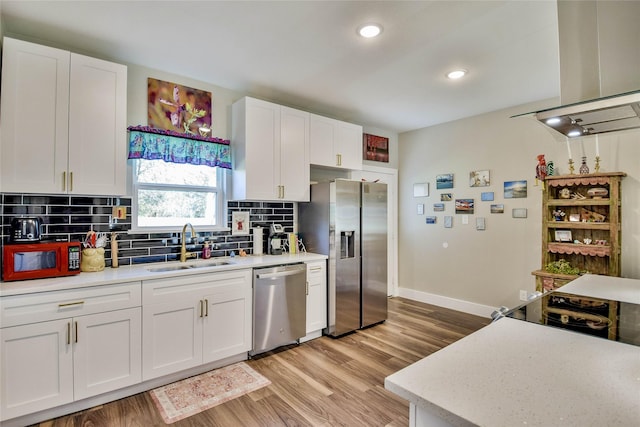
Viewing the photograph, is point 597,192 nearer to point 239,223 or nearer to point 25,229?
point 239,223

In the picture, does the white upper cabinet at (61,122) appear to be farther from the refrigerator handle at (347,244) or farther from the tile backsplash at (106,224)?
the refrigerator handle at (347,244)

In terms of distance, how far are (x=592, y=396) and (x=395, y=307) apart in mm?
3927

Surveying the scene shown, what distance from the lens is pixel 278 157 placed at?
136 inches

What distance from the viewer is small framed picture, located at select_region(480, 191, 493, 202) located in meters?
4.13

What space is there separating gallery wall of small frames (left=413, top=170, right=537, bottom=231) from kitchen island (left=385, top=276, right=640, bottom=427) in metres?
3.09

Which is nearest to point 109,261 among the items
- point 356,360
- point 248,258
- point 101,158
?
point 101,158

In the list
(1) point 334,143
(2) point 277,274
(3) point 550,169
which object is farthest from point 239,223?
(3) point 550,169

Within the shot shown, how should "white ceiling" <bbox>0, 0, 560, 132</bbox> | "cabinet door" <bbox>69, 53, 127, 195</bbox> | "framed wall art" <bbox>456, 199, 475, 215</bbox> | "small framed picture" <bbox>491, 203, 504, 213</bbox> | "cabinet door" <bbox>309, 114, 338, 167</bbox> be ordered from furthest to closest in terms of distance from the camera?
1. "framed wall art" <bbox>456, 199, 475, 215</bbox>
2. "small framed picture" <bbox>491, 203, 504, 213</bbox>
3. "cabinet door" <bbox>309, 114, 338, 167</bbox>
4. "cabinet door" <bbox>69, 53, 127, 195</bbox>
5. "white ceiling" <bbox>0, 0, 560, 132</bbox>

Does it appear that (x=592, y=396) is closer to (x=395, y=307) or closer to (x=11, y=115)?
(x=11, y=115)

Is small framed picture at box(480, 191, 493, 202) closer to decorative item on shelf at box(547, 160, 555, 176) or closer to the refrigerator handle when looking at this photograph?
decorative item on shelf at box(547, 160, 555, 176)

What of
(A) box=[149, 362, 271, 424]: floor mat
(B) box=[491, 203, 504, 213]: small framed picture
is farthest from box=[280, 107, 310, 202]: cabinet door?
(B) box=[491, 203, 504, 213]: small framed picture

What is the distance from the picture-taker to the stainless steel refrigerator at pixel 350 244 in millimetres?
3549

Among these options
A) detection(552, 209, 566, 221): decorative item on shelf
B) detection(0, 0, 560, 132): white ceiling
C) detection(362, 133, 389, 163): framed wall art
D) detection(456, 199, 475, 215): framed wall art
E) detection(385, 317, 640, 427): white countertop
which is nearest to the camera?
detection(385, 317, 640, 427): white countertop

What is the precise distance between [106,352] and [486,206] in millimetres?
4261
